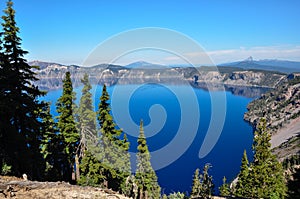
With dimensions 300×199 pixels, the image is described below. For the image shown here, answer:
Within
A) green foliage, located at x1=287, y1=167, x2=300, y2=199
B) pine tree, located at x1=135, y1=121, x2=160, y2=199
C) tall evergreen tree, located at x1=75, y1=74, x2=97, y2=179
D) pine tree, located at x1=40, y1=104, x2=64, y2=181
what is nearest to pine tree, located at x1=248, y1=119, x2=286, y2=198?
pine tree, located at x1=135, y1=121, x2=160, y2=199

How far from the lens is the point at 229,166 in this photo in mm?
134125

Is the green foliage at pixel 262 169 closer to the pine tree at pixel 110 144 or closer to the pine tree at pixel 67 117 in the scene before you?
the pine tree at pixel 110 144

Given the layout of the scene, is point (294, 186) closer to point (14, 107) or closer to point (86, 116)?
point (14, 107)

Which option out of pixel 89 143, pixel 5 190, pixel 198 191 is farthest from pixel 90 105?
pixel 198 191

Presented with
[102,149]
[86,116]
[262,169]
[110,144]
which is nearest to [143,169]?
[110,144]

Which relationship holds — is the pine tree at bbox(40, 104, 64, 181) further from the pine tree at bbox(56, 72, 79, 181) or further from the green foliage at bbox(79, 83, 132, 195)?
the green foliage at bbox(79, 83, 132, 195)

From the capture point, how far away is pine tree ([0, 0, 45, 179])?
661 inches

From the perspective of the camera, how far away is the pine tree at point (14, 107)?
16.8 meters

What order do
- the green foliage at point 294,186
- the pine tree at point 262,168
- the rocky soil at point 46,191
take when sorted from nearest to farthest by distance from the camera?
the green foliage at point 294,186 < the rocky soil at point 46,191 < the pine tree at point 262,168

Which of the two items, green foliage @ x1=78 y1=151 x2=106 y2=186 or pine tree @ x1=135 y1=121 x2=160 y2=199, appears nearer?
green foliage @ x1=78 y1=151 x2=106 y2=186

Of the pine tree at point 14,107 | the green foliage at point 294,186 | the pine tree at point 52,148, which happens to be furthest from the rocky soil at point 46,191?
the pine tree at point 52,148

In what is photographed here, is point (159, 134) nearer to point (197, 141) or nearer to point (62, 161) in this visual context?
point (197, 141)

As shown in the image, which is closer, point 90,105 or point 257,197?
point 90,105

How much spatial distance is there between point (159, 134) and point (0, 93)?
459ft
